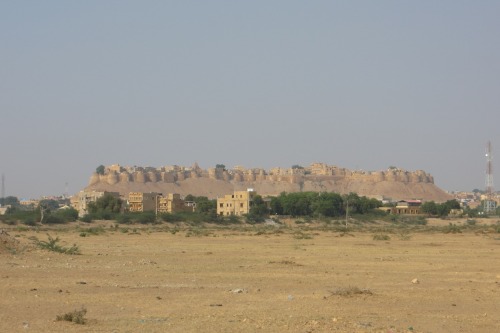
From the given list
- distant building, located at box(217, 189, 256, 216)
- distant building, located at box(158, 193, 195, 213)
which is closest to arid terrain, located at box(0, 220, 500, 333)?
distant building, located at box(217, 189, 256, 216)

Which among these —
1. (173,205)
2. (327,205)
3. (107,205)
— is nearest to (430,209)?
(327,205)

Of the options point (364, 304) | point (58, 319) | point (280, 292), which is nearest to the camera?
point (58, 319)

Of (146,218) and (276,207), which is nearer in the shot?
(146,218)

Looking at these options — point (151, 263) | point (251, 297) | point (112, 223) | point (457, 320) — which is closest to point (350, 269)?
point (151, 263)

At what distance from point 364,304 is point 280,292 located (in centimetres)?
239

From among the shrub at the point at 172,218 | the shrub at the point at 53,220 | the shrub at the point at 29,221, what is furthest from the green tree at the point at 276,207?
the shrub at the point at 29,221

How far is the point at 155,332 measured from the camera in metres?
10.5

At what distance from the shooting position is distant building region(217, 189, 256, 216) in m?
110

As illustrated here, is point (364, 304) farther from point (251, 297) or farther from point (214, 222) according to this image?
point (214, 222)

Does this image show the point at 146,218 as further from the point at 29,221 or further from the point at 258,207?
the point at 258,207

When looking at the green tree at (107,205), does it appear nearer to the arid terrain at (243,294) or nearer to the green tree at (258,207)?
the green tree at (258,207)

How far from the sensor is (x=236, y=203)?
112 metres

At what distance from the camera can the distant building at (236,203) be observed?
109625 mm

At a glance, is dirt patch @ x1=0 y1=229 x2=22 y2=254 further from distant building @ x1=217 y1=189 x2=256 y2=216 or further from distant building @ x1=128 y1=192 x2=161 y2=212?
distant building @ x1=128 y1=192 x2=161 y2=212
